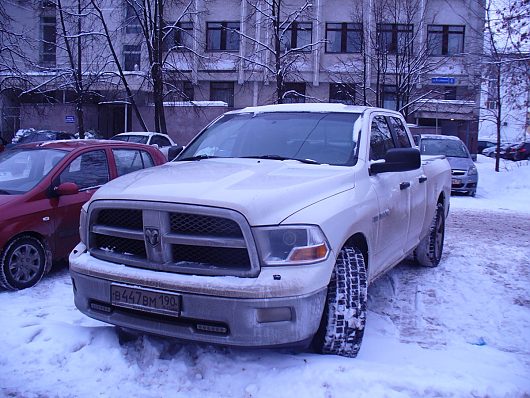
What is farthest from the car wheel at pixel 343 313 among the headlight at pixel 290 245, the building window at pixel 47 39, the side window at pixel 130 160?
the building window at pixel 47 39

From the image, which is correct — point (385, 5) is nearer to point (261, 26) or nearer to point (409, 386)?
point (261, 26)

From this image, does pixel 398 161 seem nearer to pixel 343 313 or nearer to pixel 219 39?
pixel 343 313

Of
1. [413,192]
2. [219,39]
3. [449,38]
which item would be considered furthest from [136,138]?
[449,38]

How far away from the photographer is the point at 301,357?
3.51 meters

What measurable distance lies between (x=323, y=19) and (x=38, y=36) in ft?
58.4

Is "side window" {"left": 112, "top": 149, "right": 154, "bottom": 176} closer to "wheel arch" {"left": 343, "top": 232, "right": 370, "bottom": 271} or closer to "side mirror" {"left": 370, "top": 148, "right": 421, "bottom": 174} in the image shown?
"side mirror" {"left": 370, "top": 148, "right": 421, "bottom": 174}

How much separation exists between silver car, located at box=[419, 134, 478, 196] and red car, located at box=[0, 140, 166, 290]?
11.0 metres

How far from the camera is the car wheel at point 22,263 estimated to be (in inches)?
205

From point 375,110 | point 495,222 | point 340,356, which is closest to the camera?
point 340,356

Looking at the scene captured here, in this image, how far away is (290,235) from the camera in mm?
3256

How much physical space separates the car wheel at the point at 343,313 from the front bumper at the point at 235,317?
0.18m

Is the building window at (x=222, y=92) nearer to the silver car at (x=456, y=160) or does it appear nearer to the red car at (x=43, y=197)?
the silver car at (x=456, y=160)

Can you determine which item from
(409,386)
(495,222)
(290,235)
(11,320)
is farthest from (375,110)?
(495,222)

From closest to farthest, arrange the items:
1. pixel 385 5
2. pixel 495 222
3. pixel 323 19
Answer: pixel 495 222
pixel 385 5
pixel 323 19
